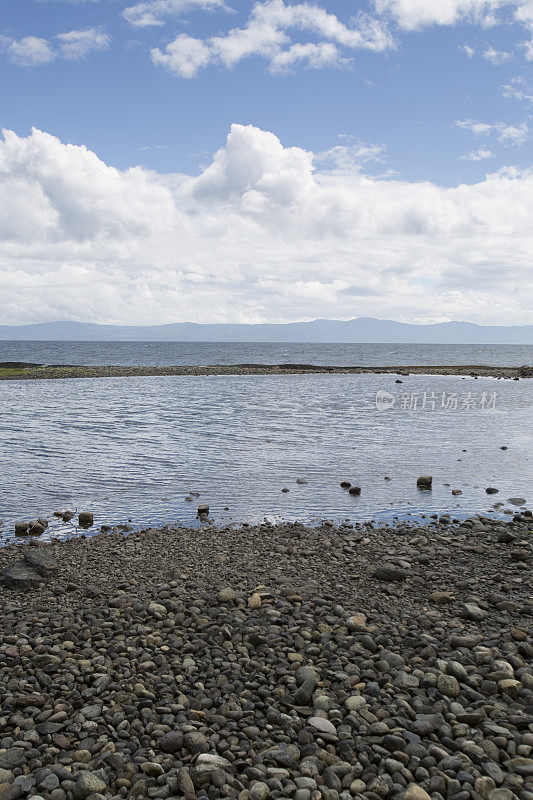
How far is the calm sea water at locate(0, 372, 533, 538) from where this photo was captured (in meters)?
16.9

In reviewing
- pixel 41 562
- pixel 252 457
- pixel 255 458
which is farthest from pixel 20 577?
pixel 252 457

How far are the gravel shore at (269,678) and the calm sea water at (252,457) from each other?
486cm

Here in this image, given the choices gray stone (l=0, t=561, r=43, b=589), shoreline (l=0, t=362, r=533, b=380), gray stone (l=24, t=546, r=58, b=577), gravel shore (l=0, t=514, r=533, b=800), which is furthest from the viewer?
shoreline (l=0, t=362, r=533, b=380)

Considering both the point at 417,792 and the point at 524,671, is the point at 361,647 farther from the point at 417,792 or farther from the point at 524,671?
the point at 417,792

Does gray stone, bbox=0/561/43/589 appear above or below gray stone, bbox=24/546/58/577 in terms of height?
below

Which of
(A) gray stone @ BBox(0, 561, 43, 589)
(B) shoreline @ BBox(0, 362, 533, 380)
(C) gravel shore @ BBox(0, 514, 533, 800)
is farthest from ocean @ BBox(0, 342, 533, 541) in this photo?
(B) shoreline @ BBox(0, 362, 533, 380)

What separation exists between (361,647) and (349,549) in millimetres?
4662

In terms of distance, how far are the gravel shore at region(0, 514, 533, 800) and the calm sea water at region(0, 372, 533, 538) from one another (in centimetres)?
486

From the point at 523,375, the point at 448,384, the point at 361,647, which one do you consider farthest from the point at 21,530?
the point at 523,375

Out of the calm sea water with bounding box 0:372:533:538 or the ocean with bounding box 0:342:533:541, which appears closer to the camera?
the ocean with bounding box 0:342:533:541

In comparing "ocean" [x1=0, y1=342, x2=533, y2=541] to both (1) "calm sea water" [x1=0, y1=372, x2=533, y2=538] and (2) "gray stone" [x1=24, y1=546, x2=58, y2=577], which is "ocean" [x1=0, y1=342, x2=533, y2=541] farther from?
(2) "gray stone" [x1=24, y1=546, x2=58, y2=577]

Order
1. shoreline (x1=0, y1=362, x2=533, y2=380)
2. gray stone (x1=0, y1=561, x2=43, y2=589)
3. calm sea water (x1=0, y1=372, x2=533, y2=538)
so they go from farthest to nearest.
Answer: shoreline (x1=0, y1=362, x2=533, y2=380)
calm sea water (x1=0, y1=372, x2=533, y2=538)
gray stone (x1=0, y1=561, x2=43, y2=589)

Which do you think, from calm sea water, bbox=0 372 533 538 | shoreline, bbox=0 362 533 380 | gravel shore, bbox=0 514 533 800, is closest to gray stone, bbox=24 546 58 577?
gravel shore, bbox=0 514 533 800

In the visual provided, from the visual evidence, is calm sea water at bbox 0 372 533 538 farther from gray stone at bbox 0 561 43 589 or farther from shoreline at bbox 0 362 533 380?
shoreline at bbox 0 362 533 380
